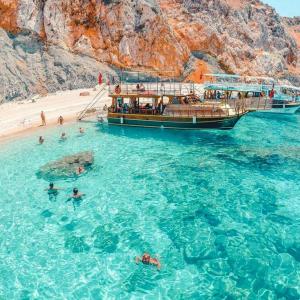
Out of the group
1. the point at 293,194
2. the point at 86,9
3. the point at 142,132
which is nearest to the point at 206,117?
the point at 142,132

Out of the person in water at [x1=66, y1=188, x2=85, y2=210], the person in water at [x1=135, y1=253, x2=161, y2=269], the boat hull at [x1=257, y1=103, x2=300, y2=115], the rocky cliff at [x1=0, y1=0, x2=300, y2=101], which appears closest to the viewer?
the person in water at [x1=135, y1=253, x2=161, y2=269]

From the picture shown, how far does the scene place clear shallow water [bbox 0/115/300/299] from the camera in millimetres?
13570

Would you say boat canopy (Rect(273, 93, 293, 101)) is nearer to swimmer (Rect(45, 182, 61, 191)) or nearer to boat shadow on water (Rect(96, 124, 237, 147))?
boat shadow on water (Rect(96, 124, 237, 147))

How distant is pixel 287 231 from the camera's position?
16844mm

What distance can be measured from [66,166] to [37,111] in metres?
18.5

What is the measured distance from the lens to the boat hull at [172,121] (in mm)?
34781

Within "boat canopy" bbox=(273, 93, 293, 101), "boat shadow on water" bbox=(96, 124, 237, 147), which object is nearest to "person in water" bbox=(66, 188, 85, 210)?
"boat shadow on water" bbox=(96, 124, 237, 147)

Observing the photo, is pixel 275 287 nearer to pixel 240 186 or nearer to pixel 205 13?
pixel 240 186

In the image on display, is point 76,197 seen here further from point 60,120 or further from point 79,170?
point 60,120

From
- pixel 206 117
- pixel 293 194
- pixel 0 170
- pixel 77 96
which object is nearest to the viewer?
pixel 293 194

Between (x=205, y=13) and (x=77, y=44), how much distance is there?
146 feet

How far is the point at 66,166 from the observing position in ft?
82.6

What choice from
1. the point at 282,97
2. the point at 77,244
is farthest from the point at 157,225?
the point at 282,97

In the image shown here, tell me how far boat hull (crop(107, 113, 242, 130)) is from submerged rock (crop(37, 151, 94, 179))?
37.2ft
